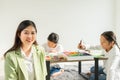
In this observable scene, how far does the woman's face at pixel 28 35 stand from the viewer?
151 centimetres

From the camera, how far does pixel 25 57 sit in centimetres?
154

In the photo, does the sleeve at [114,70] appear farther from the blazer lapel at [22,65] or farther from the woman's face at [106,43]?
the blazer lapel at [22,65]

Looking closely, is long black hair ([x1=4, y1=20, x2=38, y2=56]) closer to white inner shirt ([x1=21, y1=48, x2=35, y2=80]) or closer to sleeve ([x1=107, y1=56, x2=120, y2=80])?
white inner shirt ([x1=21, y1=48, x2=35, y2=80])

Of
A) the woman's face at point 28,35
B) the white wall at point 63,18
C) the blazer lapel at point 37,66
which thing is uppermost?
the white wall at point 63,18

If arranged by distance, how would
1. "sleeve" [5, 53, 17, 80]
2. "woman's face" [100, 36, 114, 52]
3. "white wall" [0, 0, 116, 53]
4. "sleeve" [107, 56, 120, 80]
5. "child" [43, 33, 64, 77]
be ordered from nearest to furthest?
"sleeve" [5, 53, 17, 80] < "sleeve" [107, 56, 120, 80] < "woman's face" [100, 36, 114, 52] < "child" [43, 33, 64, 77] < "white wall" [0, 0, 116, 53]

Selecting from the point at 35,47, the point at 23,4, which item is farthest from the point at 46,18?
the point at 35,47

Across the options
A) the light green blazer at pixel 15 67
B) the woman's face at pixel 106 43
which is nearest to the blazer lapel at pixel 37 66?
the light green blazer at pixel 15 67

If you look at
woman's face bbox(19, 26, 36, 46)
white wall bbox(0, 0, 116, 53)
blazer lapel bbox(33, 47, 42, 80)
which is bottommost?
blazer lapel bbox(33, 47, 42, 80)

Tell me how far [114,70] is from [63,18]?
2324 millimetres

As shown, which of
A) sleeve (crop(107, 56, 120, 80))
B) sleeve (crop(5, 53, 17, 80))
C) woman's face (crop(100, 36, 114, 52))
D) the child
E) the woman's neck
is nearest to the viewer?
sleeve (crop(5, 53, 17, 80))

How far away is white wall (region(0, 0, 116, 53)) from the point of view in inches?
163

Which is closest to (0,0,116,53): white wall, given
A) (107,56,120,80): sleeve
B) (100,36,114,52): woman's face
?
(100,36,114,52): woman's face

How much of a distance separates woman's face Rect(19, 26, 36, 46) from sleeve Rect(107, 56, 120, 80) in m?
1.05

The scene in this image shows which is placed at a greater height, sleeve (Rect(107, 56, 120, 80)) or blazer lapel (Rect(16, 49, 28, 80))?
blazer lapel (Rect(16, 49, 28, 80))
